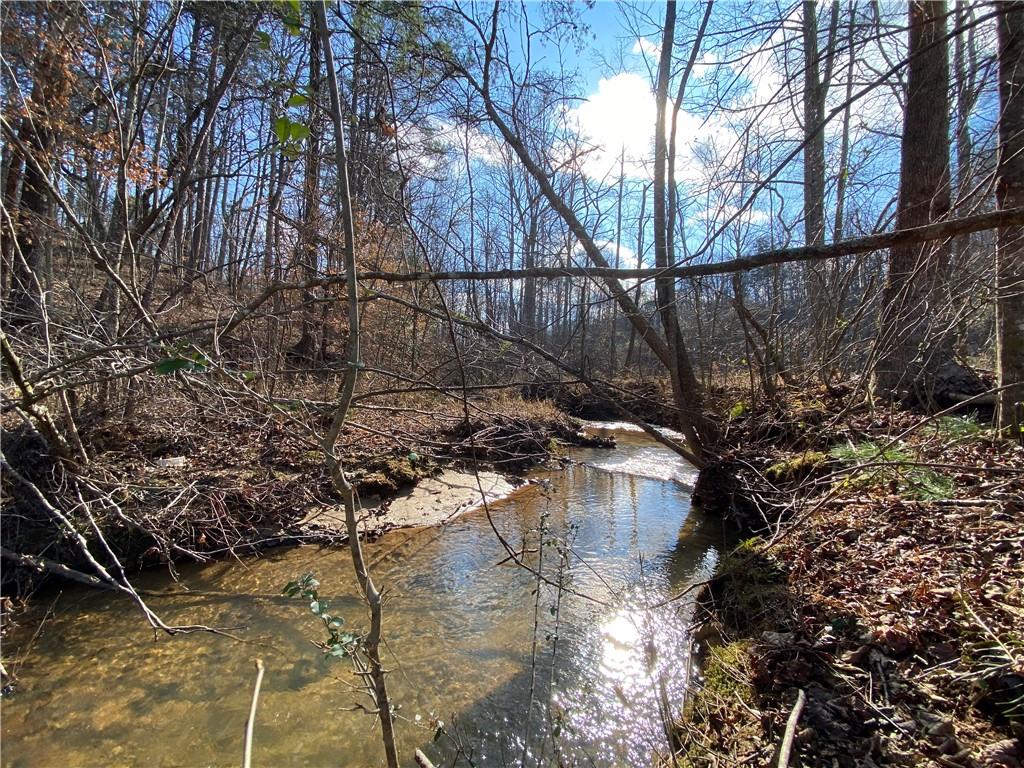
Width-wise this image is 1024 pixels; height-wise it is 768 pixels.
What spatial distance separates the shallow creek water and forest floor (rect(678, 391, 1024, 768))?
0.55 meters

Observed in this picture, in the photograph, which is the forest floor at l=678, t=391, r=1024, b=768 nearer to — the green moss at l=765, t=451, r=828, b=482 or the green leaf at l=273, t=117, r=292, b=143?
the green moss at l=765, t=451, r=828, b=482

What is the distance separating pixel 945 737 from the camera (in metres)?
2.05

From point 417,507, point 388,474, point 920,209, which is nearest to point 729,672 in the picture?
point 417,507

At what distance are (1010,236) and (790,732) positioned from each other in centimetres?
418

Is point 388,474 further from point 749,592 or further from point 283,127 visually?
point 283,127

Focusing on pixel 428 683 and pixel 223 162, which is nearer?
pixel 428 683

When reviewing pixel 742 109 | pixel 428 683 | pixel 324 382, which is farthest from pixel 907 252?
pixel 324 382

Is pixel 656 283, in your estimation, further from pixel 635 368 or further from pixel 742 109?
pixel 635 368

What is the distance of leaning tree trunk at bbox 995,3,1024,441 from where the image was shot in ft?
11.4

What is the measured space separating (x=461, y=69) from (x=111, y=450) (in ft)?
17.8

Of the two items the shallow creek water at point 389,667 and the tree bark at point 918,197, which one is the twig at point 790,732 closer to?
the shallow creek water at point 389,667

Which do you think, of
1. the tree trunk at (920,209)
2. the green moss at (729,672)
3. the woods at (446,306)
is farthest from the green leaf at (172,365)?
the tree trunk at (920,209)

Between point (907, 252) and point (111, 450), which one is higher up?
point (907, 252)

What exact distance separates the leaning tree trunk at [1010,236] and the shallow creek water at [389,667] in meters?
2.94
